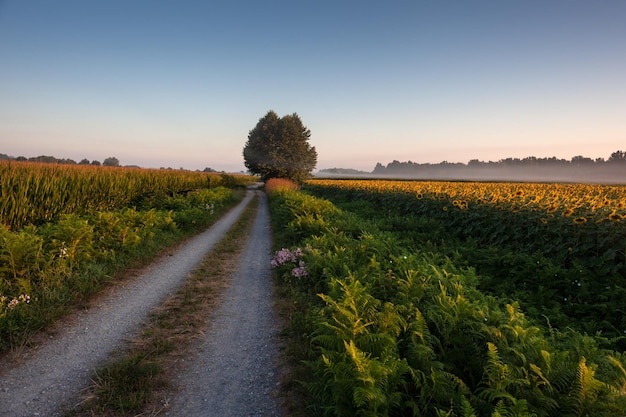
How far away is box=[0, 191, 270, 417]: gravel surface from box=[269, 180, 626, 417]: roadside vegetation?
1.58 m

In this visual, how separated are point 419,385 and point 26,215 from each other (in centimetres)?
1081

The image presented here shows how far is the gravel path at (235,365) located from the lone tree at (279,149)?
45263 millimetres

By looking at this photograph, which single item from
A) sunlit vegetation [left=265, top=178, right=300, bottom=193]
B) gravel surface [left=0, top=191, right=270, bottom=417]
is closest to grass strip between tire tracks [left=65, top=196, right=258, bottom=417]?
gravel surface [left=0, top=191, right=270, bottom=417]

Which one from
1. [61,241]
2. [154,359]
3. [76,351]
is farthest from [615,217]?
[61,241]

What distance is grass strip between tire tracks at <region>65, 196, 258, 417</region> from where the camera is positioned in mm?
3270

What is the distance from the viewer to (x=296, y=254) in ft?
24.7

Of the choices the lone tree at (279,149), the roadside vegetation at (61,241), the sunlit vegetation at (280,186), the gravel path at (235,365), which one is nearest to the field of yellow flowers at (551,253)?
the gravel path at (235,365)

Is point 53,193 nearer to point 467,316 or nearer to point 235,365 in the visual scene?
point 235,365

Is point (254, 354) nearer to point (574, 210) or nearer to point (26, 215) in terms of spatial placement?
point (574, 210)

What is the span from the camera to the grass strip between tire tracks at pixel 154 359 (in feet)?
10.7

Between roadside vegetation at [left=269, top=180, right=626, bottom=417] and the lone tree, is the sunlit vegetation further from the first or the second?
roadside vegetation at [left=269, top=180, right=626, bottom=417]

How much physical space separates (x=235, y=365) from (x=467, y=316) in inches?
119

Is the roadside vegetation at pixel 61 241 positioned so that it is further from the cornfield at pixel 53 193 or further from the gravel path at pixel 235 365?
the gravel path at pixel 235 365

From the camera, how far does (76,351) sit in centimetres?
429
